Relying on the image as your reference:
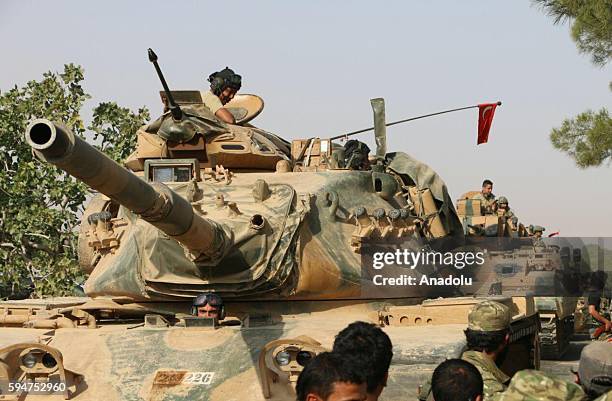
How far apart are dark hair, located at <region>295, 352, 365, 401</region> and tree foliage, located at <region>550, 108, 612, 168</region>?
15234 mm

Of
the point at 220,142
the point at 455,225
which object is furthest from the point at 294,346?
the point at 455,225

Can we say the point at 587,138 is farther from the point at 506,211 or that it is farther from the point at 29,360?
the point at 29,360

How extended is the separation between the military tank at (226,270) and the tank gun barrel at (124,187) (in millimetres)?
13

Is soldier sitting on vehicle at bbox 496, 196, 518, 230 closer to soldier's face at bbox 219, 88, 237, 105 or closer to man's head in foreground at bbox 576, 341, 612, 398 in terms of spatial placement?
soldier's face at bbox 219, 88, 237, 105

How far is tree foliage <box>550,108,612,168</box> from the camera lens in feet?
61.5

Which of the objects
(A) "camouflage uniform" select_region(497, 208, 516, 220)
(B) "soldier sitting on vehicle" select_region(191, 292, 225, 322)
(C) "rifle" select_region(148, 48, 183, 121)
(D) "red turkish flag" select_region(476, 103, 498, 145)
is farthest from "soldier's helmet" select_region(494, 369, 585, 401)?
(A) "camouflage uniform" select_region(497, 208, 516, 220)

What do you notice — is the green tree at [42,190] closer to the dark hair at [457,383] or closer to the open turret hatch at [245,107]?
the open turret hatch at [245,107]

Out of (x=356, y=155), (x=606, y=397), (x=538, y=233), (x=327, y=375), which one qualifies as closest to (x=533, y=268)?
(x=538, y=233)

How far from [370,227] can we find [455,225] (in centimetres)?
284

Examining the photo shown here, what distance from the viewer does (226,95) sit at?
1320 centimetres

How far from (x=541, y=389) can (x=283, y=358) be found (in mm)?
4078

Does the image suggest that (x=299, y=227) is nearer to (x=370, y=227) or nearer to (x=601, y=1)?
(x=370, y=227)

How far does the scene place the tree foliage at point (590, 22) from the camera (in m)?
18.0

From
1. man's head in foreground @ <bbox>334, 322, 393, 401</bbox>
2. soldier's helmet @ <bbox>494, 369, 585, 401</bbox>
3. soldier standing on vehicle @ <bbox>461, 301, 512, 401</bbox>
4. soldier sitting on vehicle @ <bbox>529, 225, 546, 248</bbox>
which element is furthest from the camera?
soldier sitting on vehicle @ <bbox>529, 225, 546, 248</bbox>
